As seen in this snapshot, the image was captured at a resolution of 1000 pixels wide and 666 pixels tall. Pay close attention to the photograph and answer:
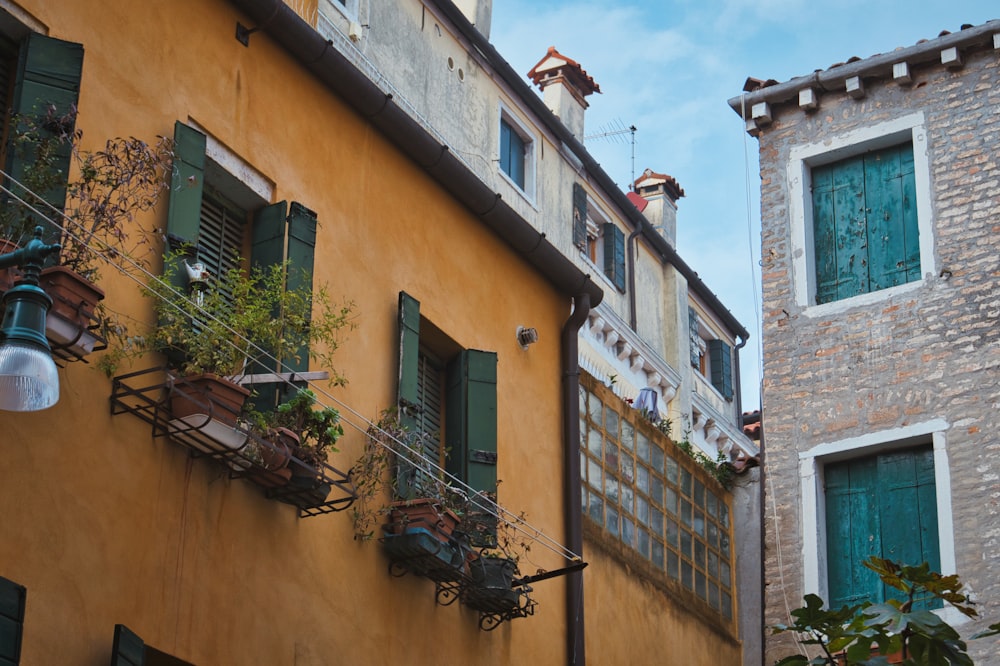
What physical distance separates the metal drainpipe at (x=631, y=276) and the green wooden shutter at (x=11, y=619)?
15346 millimetres

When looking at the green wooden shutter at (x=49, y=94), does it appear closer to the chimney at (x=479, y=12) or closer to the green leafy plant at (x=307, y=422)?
the green leafy plant at (x=307, y=422)

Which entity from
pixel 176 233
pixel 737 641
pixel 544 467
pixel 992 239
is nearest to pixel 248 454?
pixel 176 233

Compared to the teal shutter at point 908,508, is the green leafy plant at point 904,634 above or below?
below

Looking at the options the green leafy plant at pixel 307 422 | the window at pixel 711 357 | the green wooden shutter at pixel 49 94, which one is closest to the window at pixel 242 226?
the green leafy plant at pixel 307 422

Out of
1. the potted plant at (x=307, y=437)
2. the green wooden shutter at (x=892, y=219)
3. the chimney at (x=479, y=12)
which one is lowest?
the potted plant at (x=307, y=437)

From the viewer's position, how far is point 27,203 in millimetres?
7953

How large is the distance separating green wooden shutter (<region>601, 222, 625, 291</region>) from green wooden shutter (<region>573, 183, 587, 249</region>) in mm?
710

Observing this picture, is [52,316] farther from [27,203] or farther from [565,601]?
[565,601]

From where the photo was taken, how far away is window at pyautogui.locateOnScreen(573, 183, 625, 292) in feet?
69.5

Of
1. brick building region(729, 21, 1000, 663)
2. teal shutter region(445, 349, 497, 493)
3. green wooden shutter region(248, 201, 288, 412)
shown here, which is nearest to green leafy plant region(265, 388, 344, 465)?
green wooden shutter region(248, 201, 288, 412)

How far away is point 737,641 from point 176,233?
26.6 feet

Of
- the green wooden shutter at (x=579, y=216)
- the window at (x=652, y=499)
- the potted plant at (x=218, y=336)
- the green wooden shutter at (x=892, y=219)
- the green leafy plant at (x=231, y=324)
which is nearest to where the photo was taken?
the potted plant at (x=218, y=336)

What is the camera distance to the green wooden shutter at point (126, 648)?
7715mm

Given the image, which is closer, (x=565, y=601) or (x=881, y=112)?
(x=565, y=601)
